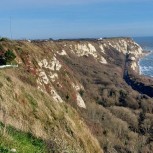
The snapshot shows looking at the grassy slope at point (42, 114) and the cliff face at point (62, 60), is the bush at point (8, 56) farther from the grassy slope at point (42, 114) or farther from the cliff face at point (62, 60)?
the grassy slope at point (42, 114)

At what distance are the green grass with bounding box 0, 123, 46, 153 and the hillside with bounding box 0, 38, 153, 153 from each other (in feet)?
0.11

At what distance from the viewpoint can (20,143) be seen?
16.2 meters

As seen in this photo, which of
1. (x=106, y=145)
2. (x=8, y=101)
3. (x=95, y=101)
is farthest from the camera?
(x=95, y=101)

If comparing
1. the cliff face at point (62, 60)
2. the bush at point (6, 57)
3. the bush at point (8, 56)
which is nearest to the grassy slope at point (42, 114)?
the bush at point (6, 57)

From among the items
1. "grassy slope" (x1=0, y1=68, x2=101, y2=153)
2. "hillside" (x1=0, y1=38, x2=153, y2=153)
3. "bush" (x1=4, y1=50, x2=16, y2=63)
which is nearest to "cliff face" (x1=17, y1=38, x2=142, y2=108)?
"hillside" (x1=0, y1=38, x2=153, y2=153)

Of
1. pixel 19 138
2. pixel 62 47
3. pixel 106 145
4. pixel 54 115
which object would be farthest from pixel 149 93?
pixel 19 138

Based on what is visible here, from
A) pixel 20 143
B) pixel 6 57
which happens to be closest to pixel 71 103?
pixel 6 57

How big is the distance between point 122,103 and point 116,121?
20097 millimetres

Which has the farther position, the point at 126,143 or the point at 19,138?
the point at 126,143

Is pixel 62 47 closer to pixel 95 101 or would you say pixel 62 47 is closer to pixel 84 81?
pixel 84 81

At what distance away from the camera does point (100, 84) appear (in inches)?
4437

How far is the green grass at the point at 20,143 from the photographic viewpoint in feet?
47.6

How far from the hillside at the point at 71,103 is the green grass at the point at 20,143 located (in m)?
0.03

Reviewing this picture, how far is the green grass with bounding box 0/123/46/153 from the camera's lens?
47.6ft
